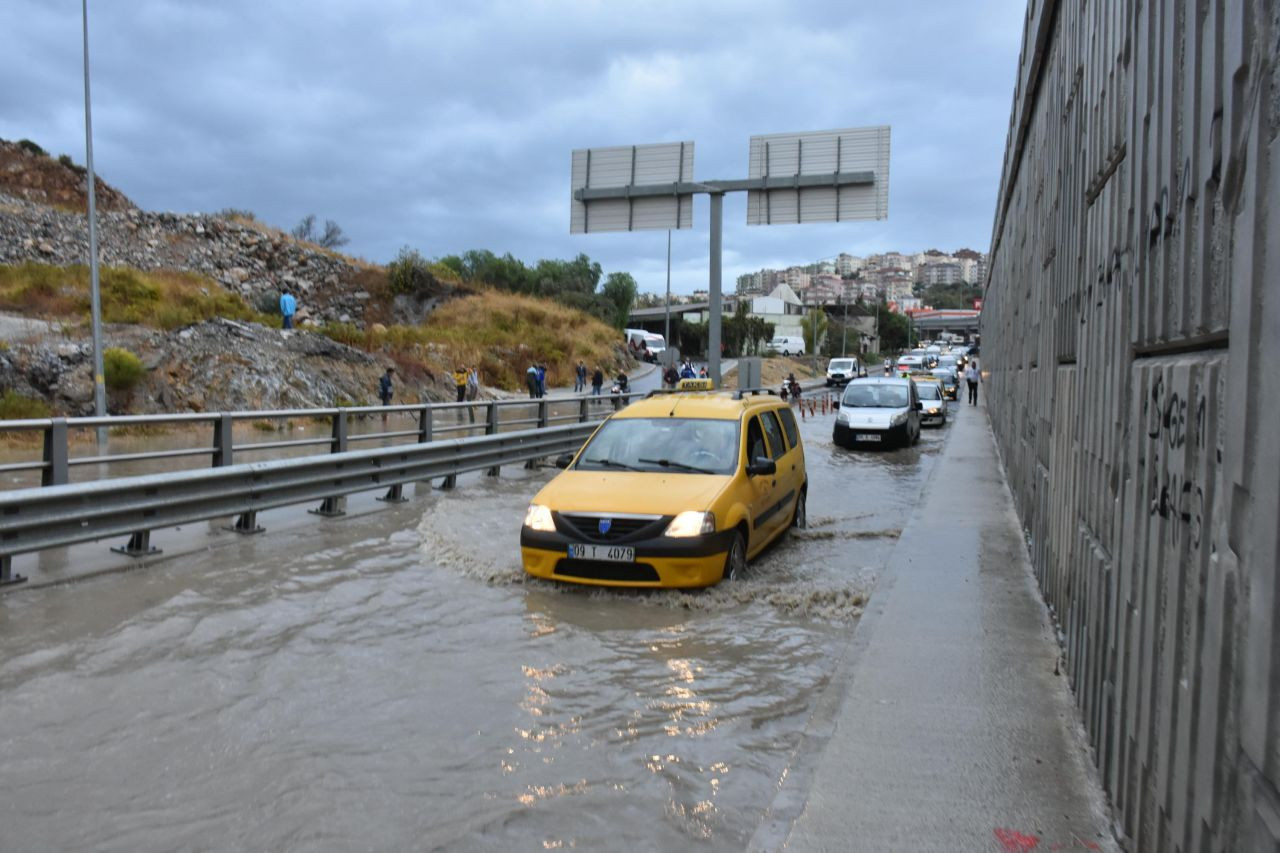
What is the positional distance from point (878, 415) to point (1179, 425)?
744 inches

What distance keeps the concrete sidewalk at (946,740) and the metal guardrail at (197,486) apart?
5.67 metres

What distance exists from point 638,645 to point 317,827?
3041mm

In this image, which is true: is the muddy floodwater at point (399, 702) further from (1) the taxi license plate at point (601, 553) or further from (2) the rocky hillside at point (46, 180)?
(2) the rocky hillside at point (46, 180)

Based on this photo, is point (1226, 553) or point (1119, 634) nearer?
point (1226, 553)

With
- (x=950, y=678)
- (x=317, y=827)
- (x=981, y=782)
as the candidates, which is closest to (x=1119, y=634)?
(x=981, y=782)

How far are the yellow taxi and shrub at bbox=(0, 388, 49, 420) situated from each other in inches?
705

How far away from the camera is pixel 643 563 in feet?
25.6

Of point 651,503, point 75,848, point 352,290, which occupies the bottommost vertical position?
point 75,848

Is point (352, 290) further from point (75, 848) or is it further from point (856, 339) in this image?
point (856, 339)

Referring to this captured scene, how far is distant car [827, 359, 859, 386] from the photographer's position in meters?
58.9

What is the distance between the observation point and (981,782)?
4176 mm

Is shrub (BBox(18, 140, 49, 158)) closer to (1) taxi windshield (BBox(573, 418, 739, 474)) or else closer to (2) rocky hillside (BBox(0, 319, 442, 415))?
(2) rocky hillside (BBox(0, 319, 442, 415))

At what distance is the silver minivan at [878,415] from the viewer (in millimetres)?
21203

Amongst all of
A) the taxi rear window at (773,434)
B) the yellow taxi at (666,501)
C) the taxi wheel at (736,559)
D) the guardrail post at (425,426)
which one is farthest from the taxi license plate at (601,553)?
the guardrail post at (425,426)
